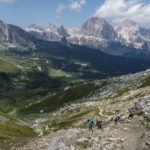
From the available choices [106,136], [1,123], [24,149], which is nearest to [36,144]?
[24,149]

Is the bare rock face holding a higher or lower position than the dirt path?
higher

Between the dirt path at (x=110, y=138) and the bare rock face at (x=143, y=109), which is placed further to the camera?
the bare rock face at (x=143, y=109)

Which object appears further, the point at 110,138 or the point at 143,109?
the point at 143,109

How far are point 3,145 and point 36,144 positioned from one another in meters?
15.1

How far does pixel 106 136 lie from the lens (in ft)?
171

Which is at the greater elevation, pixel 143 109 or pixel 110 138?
pixel 143 109

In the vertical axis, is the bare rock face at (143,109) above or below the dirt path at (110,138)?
above

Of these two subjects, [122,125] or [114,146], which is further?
[122,125]

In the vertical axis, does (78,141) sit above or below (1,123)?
above

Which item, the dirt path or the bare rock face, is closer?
the dirt path

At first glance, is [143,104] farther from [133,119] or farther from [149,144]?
[149,144]

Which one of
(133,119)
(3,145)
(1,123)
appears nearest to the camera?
(133,119)

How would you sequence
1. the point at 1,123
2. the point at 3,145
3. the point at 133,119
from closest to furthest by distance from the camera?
1. the point at 133,119
2. the point at 3,145
3. the point at 1,123

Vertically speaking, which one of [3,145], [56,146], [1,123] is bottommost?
[1,123]
